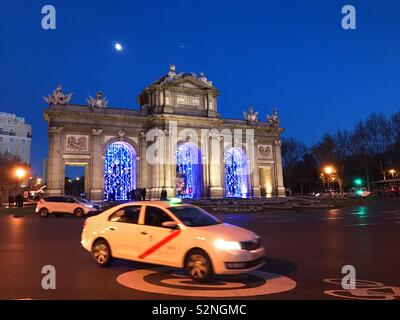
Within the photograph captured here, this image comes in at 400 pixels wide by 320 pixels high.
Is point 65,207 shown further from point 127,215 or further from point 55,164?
point 127,215

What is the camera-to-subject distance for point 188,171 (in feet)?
167

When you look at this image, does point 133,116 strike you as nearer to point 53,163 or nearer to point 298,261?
point 53,163

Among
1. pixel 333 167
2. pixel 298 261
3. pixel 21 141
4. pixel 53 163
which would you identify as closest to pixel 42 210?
pixel 53 163

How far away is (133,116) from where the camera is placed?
47.2 m

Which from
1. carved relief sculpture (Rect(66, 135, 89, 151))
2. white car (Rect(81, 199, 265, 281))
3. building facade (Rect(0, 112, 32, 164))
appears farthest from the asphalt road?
building facade (Rect(0, 112, 32, 164))

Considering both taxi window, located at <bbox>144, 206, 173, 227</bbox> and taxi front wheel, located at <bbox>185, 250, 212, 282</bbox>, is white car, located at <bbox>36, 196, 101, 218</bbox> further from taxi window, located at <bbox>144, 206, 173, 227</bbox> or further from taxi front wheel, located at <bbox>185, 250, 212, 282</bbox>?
taxi front wheel, located at <bbox>185, 250, 212, 282</bbox>

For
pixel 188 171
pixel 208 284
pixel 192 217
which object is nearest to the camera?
pixel 208 284

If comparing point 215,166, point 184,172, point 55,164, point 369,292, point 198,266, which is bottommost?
point 369,292

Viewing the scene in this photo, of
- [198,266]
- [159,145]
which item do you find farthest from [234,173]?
[198,266]

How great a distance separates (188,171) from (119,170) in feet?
31.2

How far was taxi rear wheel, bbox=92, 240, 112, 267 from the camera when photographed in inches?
381

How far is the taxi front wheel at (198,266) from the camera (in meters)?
7.89

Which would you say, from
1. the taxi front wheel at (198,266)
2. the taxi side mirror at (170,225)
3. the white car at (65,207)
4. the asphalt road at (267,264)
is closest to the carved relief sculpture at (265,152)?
the white car at (65,207)

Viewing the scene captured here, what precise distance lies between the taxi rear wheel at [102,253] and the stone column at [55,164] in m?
35.1
